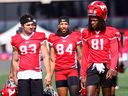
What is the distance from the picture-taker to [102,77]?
11.2 meters

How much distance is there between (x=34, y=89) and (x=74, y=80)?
62.9 inches

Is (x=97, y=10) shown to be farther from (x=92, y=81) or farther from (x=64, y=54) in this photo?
(x=64, y=54)

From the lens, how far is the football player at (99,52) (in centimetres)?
1102

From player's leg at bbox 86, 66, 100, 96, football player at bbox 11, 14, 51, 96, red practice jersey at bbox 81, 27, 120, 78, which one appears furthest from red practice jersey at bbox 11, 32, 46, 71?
player's leg at bbox 86, 66, 100, 96

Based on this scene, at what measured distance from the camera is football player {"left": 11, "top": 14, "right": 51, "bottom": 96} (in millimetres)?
11180

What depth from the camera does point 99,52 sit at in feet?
36.6

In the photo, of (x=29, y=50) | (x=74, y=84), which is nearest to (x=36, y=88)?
(x=29, y=50)

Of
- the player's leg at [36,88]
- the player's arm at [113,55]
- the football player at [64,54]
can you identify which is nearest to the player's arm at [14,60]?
the player's leg at [36,88]

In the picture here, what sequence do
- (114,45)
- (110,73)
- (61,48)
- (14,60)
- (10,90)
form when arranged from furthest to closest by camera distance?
(61,48), (10,90), (14,60), (114,45), (110,73)

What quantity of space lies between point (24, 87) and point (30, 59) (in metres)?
0.50

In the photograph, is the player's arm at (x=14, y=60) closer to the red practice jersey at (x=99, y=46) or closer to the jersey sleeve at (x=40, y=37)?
the jersey sleeve at (x=40, y=37)

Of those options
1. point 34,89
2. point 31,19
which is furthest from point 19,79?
point 31,19

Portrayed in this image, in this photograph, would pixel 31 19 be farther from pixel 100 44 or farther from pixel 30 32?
pixel 100 44

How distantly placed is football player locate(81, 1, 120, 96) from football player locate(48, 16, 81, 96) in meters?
1.53
